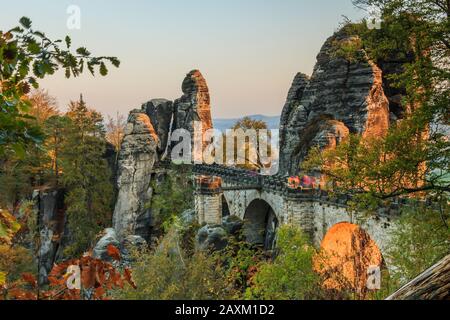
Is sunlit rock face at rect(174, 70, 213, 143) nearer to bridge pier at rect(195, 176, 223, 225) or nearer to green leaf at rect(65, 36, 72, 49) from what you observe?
bridge pier at rect(195, 176, 223, 225)

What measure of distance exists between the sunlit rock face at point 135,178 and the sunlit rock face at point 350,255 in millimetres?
22554

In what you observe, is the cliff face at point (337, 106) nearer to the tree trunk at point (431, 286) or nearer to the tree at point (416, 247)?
the tree at point (416, 247)

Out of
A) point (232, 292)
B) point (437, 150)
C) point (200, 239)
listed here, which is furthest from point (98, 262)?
point (200, 239)

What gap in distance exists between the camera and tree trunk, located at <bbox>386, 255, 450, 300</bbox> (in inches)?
82.7

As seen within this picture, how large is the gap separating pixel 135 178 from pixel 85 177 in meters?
5.00

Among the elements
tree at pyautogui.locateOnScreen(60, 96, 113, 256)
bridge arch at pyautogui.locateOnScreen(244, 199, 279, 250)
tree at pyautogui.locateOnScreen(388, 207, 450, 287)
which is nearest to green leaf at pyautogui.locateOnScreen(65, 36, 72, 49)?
tree at pyautogui.locateOnScreen(388, 207, 450, 287)

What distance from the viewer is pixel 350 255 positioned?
22094mm

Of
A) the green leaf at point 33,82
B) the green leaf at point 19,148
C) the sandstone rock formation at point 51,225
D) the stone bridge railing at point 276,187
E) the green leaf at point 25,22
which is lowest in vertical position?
the sandstone rock formation at point 51,225

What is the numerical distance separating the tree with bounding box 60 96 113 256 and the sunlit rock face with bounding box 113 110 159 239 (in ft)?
6.53

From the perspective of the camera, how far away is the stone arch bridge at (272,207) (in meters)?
20.6

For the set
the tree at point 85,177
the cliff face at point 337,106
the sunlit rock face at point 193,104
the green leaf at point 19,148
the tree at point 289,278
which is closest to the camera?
the green leaf at point 19,148

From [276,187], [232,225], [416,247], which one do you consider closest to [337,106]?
[276,187]

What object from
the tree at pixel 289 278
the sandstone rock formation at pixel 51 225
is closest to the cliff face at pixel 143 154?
the sandstone rock formation at pixel 51 225

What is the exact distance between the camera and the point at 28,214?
102 ft
